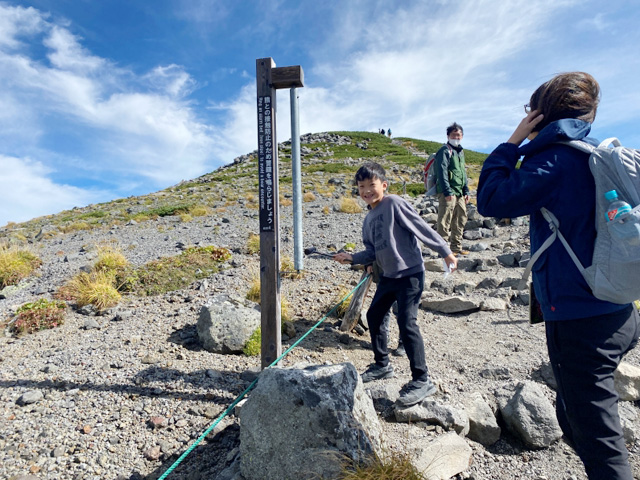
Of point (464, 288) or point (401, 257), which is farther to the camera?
point (464, 288)

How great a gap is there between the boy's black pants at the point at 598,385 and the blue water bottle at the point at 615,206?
0.46m

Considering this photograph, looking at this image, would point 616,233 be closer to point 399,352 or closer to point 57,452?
point 399,352

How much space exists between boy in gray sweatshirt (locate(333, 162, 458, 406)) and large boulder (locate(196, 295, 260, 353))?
5.95 ft

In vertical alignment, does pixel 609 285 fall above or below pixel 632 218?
below

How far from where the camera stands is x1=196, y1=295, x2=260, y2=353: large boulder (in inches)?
189

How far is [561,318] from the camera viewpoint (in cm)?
178

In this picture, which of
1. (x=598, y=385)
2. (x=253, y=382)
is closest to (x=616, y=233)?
(x=598, y=385)

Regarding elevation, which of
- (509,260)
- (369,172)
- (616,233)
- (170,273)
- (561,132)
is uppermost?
(369,172)

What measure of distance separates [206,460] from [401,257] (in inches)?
92.8

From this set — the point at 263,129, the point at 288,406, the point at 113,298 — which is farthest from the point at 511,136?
the point at 113,298

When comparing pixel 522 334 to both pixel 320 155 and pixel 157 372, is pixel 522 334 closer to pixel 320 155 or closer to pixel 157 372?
pixel 157 372

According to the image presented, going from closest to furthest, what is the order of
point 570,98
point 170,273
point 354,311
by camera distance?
point 570,98, point 354,311, point 170,273

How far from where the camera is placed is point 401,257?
3549 millimetres

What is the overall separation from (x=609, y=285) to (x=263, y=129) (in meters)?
3.07
